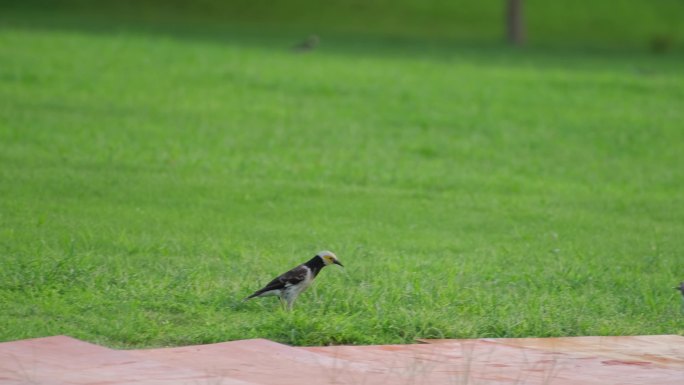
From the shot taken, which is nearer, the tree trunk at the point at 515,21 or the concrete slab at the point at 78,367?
the concrete slab at the point at 78,367

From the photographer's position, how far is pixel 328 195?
14039 mm

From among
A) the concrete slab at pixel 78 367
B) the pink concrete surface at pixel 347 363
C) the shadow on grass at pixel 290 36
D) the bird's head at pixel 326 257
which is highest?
the shadow on grass at pixel 290 36

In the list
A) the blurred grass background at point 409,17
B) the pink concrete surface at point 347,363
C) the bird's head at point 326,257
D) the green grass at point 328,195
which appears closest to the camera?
the pink concrete surface at point 347,363

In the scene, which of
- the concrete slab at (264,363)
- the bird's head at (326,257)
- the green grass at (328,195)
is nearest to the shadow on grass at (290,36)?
the green grass at (328,195)

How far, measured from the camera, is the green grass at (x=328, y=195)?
27.4ft

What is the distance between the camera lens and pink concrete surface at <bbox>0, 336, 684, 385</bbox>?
6.27m

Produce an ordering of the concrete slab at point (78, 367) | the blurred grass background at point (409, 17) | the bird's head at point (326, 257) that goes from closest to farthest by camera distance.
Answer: the concrete slab at point (78, 367)
the bird's head at point (326, 257)
the blurred grass background at point (409, 17)

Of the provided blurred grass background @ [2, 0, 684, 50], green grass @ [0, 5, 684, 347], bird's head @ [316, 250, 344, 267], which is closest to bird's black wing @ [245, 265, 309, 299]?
green grass @ [0, 5, 684, 347]

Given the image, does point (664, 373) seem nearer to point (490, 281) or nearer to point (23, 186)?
A: point (490, 281)

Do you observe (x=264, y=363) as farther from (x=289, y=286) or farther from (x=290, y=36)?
(x=290, y=36)

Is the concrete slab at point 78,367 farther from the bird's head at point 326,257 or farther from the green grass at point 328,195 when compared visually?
the bird's head at point 326,257

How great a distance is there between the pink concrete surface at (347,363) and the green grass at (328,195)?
49 centimetres

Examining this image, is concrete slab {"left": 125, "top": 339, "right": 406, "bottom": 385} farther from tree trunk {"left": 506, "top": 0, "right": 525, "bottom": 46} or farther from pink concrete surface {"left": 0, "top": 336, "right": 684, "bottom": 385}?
tree trunk {"left": 506, "top": 0, "right": 525, "bottom": 46}

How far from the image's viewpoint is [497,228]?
12719mm
